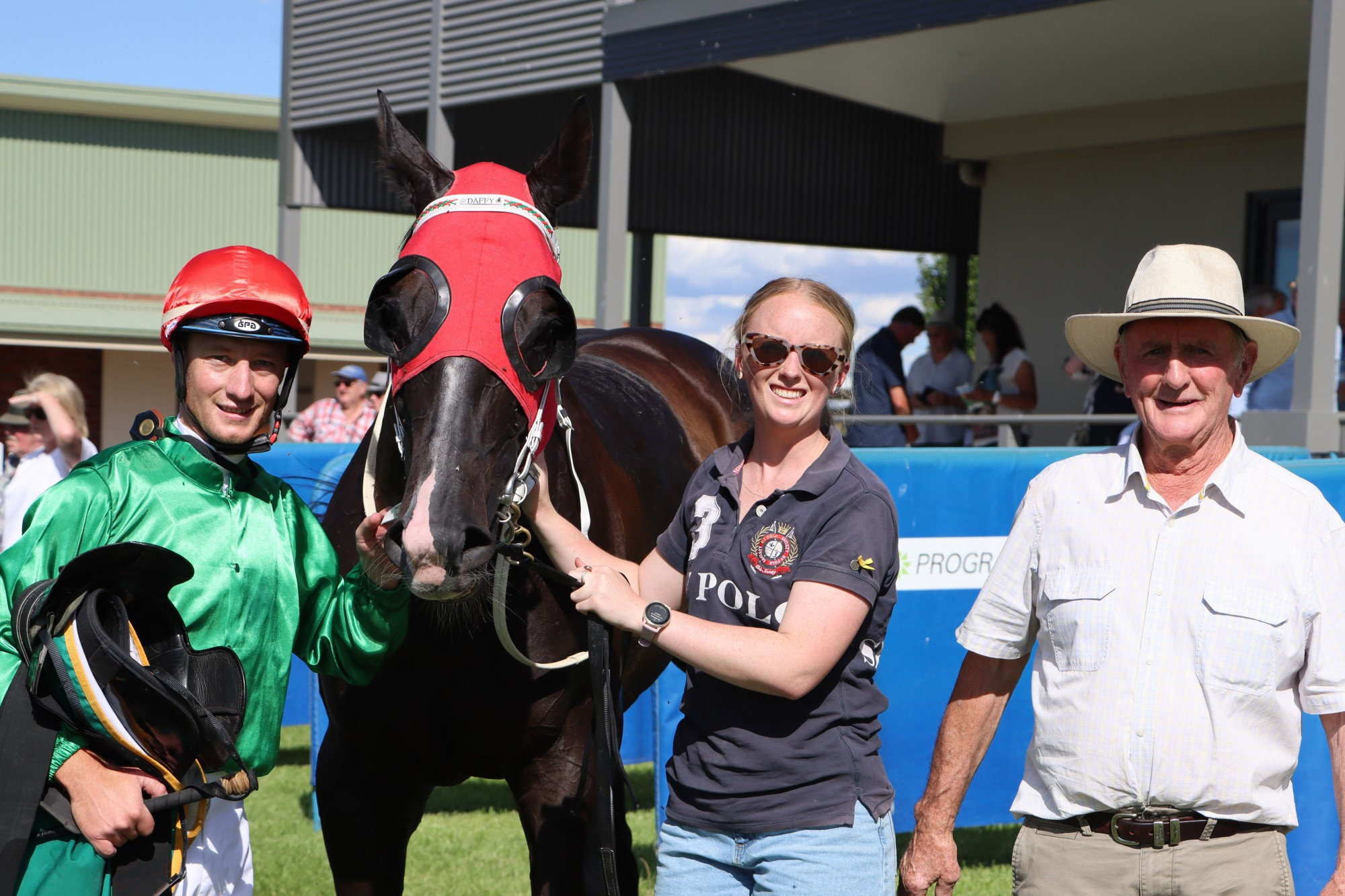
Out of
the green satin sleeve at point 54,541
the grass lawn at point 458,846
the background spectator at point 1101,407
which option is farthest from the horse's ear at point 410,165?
the background spectator at point 1101,407

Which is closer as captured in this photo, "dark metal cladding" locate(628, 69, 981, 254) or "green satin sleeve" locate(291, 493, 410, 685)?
"green satin sleeve" locate(291, 493, 410, 685)

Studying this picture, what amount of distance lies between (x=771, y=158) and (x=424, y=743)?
11.5 meters

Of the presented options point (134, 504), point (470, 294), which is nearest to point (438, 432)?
point (470, 294)

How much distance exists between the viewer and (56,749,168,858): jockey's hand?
211 centimetres

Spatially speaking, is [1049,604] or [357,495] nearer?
[1049,604]

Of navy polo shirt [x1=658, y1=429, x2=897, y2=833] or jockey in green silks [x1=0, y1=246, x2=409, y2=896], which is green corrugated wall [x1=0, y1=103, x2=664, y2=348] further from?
navy polo shirt [x1=658, y1=429, x2=897, y2=833]

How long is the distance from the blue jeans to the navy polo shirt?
0.08 ft

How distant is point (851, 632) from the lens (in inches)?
91.8

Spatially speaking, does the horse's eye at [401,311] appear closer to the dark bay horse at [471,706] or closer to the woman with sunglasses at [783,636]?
the dark bay horse at [471,706]

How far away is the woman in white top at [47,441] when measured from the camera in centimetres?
688

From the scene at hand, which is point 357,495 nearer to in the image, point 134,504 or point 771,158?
point 134,504

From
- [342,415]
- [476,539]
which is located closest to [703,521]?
[476,539]

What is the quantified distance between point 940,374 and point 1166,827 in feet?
29.5

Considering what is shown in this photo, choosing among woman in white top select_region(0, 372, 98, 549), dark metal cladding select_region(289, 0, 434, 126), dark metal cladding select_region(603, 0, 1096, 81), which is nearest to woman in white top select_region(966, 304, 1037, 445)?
dark metal cladding select_region(603, 0, 1096, 81)
